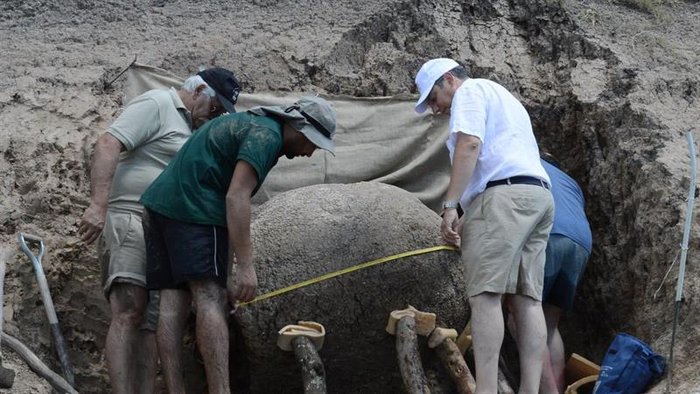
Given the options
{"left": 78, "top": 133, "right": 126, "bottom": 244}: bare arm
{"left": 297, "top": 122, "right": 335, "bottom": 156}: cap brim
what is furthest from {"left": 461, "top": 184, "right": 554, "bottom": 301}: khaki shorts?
{"left": 78, "top": 133, "right": 126, "bottom": 244}: bare arm

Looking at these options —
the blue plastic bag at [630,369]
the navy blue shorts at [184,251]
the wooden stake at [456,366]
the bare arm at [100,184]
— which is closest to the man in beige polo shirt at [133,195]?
the bare arm at [100,184]

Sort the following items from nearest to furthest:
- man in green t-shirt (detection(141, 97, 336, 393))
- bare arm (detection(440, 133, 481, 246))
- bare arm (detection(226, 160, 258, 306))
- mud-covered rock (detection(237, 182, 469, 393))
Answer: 1. bare arm (detection(226, 160, 258, 306))
2. man in green t-shirt (detection(141, 97, 336, 393))
3. bare arm (detection(440, 133, 481, 246))
4. mud-covered rock (detection(237, 182, 469, 393))

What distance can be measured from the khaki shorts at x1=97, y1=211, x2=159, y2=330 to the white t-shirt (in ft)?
5.14

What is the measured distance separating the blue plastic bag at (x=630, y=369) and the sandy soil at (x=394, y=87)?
11cm

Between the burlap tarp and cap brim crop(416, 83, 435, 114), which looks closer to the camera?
cap brim crop(416, 83, 435, 114)

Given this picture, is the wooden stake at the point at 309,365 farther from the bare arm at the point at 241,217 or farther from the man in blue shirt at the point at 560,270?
the man in blue shirt at the point at 560,270

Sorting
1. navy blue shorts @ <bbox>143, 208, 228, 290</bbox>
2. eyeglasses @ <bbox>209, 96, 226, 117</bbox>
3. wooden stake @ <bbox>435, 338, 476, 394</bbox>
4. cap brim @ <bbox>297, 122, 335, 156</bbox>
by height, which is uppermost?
cap brim @ <bbox>297, 122, 335, 156</bbox>

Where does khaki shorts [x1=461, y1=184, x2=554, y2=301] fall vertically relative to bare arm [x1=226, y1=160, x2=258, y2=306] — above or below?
below

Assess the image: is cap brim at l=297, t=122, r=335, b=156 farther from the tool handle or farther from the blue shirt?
the tool handle

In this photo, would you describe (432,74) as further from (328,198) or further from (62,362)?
(62,362)

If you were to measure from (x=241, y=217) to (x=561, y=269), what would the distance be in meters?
1.76

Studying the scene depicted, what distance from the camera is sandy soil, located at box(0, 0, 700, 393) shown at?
6.15m

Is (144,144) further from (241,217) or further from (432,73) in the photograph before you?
(432,73)

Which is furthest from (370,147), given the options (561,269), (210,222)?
(210,222)
